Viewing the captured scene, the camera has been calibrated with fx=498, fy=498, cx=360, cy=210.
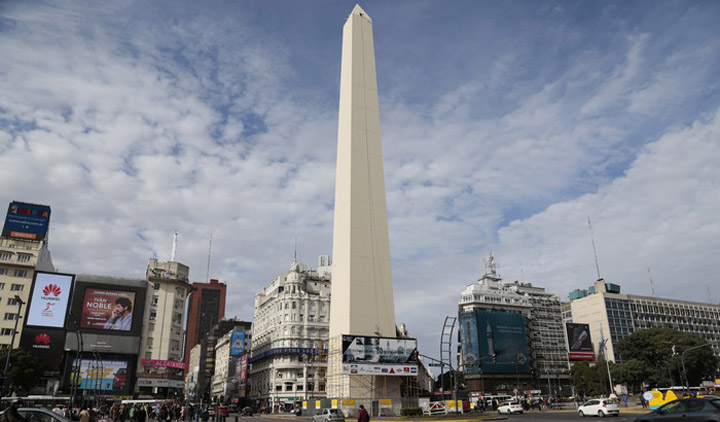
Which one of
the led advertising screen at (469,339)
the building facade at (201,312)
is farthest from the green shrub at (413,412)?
the building facade at (201,312)

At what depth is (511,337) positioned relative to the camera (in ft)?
350

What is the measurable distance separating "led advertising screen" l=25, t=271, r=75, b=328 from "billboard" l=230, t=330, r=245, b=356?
37163 millimetres

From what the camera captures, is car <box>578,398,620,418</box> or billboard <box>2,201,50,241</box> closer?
car <box>578,398,620,418</box>

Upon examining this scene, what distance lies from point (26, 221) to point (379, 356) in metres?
65.8

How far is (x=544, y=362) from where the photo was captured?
373 ft

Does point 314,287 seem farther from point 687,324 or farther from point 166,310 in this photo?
point 687,324

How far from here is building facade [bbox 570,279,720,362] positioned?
11256 centimetres

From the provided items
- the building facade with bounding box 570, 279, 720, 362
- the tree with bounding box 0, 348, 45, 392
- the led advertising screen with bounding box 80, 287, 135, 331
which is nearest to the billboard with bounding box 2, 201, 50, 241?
the led advertising screen with bounding box 80, 287, 135, 331

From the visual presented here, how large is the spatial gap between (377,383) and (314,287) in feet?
163

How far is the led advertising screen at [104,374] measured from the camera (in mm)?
72188

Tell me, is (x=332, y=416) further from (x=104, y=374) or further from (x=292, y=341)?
(x=104, y=374)

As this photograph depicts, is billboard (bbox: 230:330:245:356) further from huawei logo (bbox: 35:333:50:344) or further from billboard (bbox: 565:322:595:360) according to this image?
billboard (bbox: 565:322:595:360)

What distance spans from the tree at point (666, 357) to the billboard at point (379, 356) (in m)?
49.6

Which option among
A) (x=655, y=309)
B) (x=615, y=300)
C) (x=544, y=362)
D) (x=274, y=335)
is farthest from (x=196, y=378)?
(x=655, y=309)
